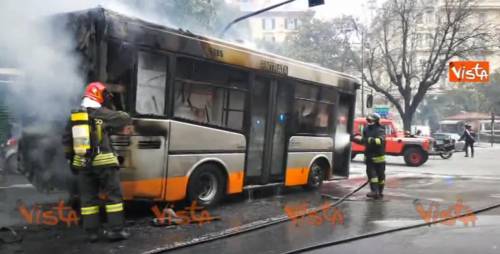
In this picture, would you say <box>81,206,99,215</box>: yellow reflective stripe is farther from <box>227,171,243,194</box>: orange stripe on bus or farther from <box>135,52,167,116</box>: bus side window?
<box>227,171,243,194</box>: orange stripe on bus

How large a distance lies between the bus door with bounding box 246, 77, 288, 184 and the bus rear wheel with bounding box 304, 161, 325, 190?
3.72ft

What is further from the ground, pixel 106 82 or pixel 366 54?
pixel 366 54

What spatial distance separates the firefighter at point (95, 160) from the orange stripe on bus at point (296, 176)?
4464mm

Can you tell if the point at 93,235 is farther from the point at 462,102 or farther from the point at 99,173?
the point at 462,102

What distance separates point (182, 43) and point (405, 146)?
15.2 meters

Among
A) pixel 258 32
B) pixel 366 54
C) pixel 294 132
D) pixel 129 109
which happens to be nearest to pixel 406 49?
pixel 366 54

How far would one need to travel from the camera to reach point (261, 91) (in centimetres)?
934

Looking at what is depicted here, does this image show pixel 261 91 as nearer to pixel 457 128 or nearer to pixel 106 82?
pixel 106 82

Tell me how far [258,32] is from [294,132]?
13007 millimetres

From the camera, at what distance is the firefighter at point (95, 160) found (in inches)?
235

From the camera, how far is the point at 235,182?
8.81 metres

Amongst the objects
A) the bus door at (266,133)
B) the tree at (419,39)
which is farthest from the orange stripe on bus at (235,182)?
the tree at (419,39)

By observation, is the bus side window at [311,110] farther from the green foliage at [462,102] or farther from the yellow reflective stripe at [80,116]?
the green foliage at [462,102]

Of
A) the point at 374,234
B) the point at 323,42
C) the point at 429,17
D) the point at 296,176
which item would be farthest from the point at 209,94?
the point at 323,42
